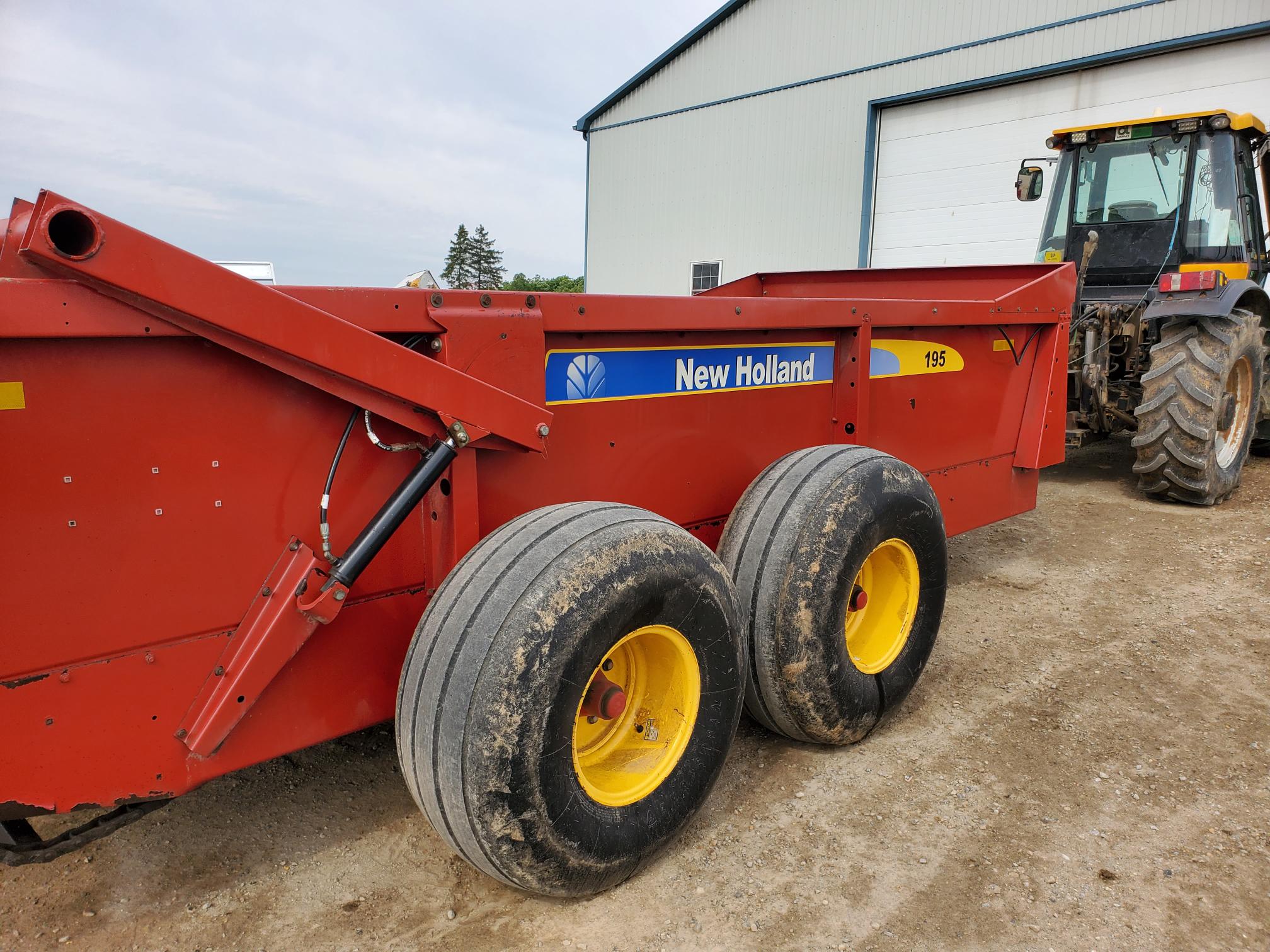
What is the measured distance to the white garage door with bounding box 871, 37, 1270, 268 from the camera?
930cm

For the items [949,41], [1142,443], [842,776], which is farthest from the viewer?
[949,41]

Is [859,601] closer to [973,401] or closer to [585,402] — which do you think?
[585,402]

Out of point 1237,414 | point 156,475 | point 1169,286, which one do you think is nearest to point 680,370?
point 156,475

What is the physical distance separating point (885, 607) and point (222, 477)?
214 centimetres

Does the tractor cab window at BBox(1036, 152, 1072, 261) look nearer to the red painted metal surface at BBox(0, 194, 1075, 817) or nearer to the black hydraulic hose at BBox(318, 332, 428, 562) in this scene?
the red painted metal surface at BBox(0, 194, 1075, 817)

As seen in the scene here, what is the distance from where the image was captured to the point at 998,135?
11109 mm

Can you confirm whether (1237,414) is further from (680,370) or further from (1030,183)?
(680,370)

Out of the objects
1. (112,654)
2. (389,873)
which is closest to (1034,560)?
(389,873)

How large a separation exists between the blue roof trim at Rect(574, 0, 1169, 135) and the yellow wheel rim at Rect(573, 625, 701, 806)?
1060 centimetres

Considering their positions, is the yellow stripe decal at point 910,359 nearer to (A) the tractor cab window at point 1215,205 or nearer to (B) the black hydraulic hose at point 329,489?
(B) the black hydraulic hose at point 329,489

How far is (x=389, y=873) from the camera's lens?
7.38 feet

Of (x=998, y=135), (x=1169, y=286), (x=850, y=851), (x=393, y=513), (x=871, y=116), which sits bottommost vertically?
(x=850, y=851)

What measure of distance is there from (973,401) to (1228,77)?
7.98 metres

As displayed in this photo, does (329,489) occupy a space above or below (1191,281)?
below
